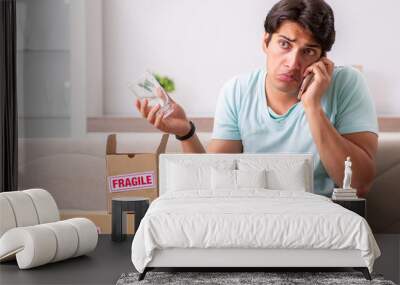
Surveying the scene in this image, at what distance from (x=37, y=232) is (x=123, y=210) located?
1020 millimetres

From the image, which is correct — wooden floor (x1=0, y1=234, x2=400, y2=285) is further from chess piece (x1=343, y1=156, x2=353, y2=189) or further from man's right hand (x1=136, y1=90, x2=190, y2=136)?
man's right hand (x1=136, y1=90, x2=190, y2=136)

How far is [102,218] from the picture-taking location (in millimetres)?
5719

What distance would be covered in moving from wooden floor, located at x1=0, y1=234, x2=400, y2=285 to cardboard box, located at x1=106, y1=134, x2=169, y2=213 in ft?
1.86

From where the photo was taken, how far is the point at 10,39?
588 centimetres

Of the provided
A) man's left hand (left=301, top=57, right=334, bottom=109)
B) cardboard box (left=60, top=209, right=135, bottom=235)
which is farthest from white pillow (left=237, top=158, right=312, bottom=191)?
cardboard box (left=60, top=209, right=135, bottom=235)

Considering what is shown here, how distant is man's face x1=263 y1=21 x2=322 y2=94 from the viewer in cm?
519

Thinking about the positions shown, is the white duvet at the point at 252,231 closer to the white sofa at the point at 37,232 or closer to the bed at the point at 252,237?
the bed at the point at 252,237

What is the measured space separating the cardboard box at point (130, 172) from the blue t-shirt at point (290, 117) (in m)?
0.54

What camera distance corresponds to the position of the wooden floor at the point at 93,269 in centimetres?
406

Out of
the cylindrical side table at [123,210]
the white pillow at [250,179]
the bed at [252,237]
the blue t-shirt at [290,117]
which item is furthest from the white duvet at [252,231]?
the blue t-shirt at [290,117]

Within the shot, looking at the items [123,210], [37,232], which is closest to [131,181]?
[123,210]

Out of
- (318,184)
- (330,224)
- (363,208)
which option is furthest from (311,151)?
(330,224)

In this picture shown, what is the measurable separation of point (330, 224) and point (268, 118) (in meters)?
1.56

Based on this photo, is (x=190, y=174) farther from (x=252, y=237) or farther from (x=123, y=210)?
(x=252, y=237)
